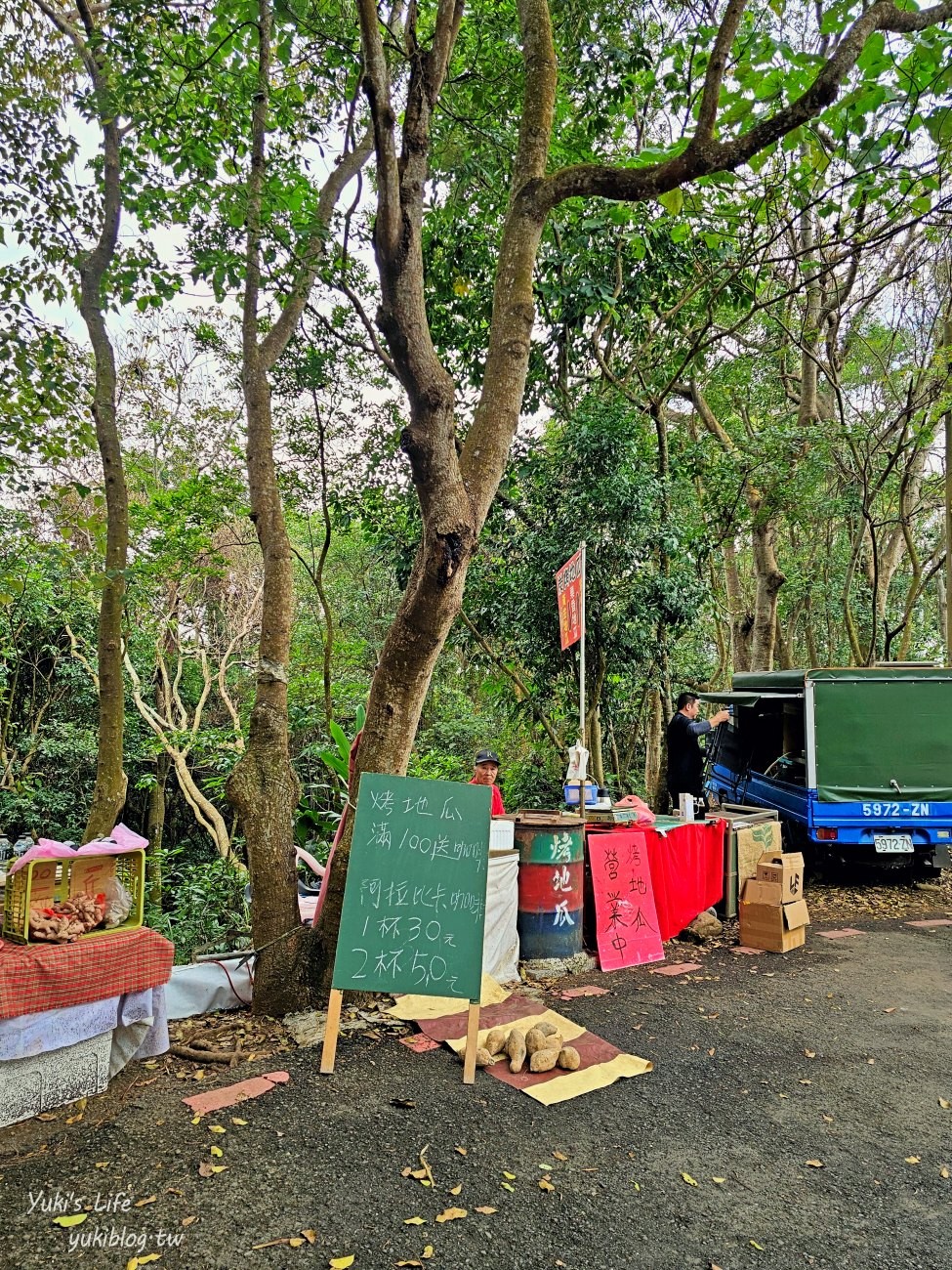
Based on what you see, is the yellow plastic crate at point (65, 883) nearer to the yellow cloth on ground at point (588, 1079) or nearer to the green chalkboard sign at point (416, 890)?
the green chalkboard sign at point (416, 890)

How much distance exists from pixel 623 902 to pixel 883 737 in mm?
3800

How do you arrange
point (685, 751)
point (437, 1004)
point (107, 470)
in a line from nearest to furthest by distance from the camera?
point (437, 1004), point (107, 470), point (685, 751)

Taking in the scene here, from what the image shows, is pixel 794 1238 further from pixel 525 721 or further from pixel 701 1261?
pixel 525 721

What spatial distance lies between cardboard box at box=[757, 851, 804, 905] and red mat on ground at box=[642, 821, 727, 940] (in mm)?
489

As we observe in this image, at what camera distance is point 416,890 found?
389 cm

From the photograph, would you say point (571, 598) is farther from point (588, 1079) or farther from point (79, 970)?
point (79, 970)

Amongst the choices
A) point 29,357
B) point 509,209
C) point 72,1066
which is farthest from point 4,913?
point 509,209

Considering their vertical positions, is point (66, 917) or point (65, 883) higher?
point (65, 883)


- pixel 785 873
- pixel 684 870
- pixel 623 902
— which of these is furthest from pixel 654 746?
pixel 623 902

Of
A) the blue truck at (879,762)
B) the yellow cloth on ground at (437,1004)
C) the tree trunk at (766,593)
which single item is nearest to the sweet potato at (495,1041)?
the yellow cloth on ground at (437,1004)

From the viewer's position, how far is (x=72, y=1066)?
11.1 feet

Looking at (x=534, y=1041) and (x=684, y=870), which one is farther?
(x=684, y=870)

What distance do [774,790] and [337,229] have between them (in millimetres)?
7658

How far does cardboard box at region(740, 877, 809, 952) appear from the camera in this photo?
5.97 meters
